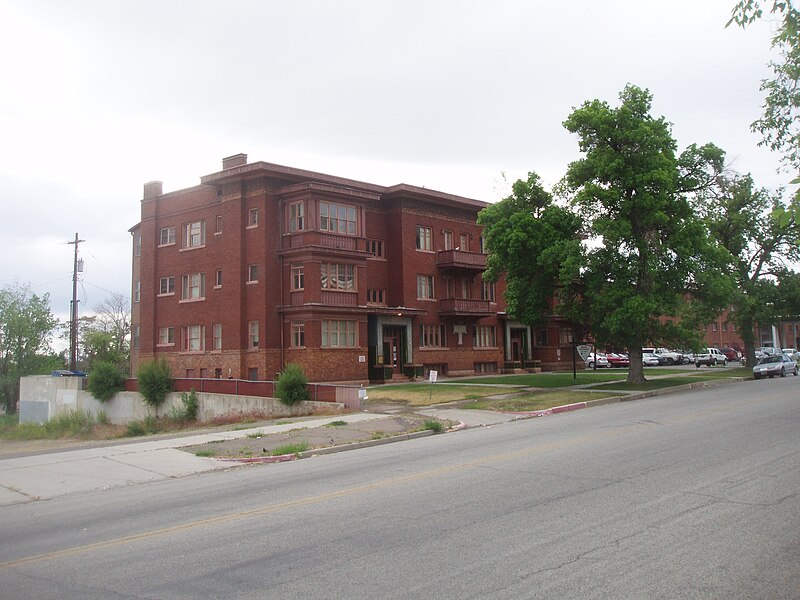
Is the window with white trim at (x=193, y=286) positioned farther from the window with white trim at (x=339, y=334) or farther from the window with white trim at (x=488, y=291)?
the window with white trim at (x=488, y=291)

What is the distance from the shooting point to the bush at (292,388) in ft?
88.4

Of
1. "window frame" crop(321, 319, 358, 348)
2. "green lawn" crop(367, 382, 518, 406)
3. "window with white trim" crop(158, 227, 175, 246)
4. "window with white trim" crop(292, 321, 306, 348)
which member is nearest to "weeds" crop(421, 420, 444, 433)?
"green lawn" crop(367, 382, 518, 406)

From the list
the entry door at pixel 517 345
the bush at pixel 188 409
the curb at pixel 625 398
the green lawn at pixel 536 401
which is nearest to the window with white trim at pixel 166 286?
the bush at pixel 188 409

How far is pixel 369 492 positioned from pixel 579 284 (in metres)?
26.6

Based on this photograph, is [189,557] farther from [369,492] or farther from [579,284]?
[579,284]

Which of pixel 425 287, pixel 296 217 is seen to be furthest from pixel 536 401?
pixel 425 287

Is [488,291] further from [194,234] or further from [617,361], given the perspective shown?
[194,234]

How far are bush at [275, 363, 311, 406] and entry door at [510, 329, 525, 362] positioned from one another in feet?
98.3

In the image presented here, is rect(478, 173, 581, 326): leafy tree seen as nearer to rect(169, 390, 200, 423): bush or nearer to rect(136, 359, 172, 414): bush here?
rect(169, 390, 200, 423): bush

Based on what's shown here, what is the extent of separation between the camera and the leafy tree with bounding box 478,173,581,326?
108ft

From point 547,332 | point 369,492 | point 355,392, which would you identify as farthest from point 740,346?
point 369,492

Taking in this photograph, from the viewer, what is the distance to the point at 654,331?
32.6m

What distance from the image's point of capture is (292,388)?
88.7 ft

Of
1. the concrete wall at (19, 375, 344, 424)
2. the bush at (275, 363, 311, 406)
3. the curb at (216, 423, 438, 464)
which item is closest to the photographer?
the curb at (216, 423, 438, 464)
